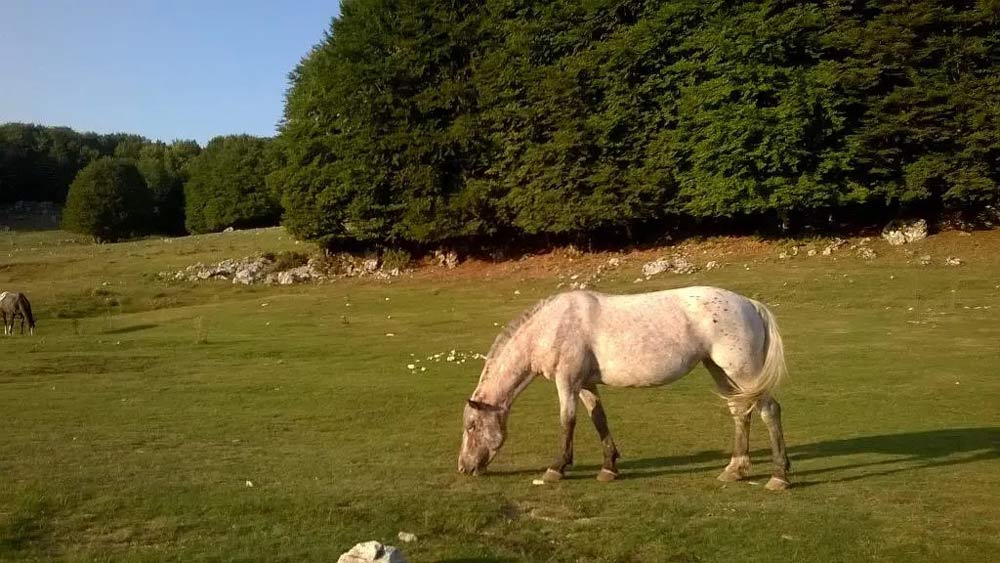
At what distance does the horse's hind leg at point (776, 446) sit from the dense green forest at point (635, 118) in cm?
2591

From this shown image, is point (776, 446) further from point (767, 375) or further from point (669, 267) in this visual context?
point (669, 267)

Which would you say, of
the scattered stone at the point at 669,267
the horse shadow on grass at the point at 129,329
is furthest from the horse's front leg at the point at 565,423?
the scattered stone at the point at 669,267

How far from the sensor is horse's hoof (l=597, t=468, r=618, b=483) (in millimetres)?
9795

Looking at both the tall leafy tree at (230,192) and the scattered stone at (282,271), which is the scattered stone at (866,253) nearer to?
the scattered stone at (282,271)

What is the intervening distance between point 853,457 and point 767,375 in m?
2.44

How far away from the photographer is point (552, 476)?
974 cm

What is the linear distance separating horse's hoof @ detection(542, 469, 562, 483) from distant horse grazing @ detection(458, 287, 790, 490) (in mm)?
13

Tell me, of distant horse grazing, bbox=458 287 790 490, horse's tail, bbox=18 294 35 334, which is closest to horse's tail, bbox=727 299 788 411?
distant horse grazing, bbox=458 287 790 490

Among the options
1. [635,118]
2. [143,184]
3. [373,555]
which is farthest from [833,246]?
[143,184]

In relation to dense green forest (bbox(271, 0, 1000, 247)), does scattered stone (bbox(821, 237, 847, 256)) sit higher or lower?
lower

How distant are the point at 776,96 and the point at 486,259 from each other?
16.3m

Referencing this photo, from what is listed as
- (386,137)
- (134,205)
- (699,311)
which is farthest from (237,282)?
(134,205)

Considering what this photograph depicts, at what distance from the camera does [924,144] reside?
1347 inches

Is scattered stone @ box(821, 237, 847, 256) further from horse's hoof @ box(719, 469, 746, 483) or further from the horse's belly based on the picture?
the horse's belly
